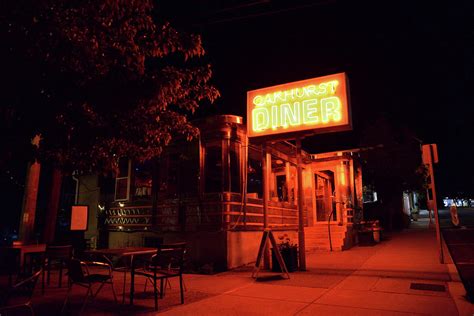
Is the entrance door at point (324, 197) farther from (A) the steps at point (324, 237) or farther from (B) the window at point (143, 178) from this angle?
(B) the window at point (143, 178)

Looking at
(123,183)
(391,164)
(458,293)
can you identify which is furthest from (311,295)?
(391,164)

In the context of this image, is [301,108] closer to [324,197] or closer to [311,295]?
[311,295]

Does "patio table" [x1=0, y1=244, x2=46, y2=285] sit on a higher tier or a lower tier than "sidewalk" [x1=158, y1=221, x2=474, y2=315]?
higher

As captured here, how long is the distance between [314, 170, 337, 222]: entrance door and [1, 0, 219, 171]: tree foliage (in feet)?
42.8

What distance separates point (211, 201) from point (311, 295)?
17.8ft

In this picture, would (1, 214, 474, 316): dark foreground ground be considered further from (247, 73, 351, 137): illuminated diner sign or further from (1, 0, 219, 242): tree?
(247, 73, 351, 137): illuminated diner sign

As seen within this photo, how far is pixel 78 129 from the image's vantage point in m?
6.37

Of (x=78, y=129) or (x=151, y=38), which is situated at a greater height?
(x=151, y=38)

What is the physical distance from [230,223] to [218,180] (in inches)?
140

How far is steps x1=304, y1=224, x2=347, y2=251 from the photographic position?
15086 millimetres

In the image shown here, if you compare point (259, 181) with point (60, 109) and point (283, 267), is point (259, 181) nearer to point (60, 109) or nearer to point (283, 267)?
point (283, 267)

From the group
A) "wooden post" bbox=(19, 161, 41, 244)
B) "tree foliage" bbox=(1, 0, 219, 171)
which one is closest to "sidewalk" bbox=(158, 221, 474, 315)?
"tree foliage" bbox=(1, 0, 219, 171)

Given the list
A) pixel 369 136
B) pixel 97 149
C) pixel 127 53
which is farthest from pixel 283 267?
pixel 369 136

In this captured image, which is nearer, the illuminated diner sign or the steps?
the illuminated diner sign
